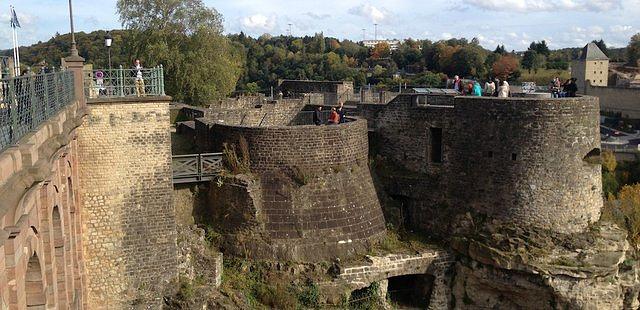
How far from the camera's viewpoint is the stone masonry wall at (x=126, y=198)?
1424 centimetres

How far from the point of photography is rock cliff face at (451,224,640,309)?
1658 centimetres

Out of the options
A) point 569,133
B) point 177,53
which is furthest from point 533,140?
point 177,53

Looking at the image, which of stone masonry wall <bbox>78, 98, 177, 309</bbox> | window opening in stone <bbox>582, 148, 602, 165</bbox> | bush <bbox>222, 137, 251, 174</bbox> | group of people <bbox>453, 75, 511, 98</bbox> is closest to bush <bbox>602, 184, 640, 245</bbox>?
window opening in stone <bbox>582, 148, 602, 165</bbox>

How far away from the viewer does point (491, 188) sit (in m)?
17.9

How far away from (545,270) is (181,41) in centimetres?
2257

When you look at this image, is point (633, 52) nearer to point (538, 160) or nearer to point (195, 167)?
point (538, 160)

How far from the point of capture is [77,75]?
1304cm

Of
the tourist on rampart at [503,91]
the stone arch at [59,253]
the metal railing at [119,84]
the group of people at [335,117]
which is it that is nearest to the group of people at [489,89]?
the tourist on rampart at [503,91]

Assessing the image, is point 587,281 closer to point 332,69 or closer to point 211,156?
point 211,156

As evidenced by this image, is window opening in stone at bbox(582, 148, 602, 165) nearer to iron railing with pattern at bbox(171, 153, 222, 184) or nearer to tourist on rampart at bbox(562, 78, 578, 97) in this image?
tourist on rampart at bbox(562, 78, 578, 97)

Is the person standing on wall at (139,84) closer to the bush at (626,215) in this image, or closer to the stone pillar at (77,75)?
the stone pillar at (77,75)

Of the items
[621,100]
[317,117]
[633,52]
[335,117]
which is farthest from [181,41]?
[633,52]

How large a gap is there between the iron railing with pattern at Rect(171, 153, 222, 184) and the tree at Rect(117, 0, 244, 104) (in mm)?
15825

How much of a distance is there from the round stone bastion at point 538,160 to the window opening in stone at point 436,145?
1.41 m
